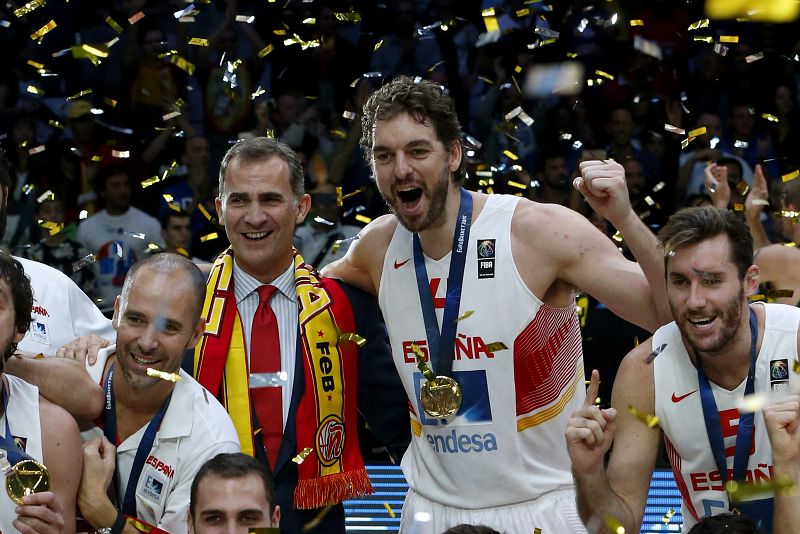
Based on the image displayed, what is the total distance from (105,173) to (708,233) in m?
4.82

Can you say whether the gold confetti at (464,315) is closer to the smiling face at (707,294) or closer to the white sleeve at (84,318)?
the smiling face at (707,294)

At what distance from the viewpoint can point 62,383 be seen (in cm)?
401

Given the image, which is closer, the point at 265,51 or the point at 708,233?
the point at 708,233

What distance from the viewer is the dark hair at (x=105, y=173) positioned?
25.7 ft

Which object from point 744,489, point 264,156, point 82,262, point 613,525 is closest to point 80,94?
point 82,262

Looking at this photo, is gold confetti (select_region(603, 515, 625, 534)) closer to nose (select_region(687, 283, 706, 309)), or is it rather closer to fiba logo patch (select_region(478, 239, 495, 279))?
nose (select_region(687, 283, 706, 309))

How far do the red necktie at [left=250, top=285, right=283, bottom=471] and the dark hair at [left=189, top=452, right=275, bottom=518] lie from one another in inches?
20.4

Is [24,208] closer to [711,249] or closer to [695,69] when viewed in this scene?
[695,69]

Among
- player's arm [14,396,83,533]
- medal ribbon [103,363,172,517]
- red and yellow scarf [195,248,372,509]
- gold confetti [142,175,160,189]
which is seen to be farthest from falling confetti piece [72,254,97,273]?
player's arm [14,396,83,533]

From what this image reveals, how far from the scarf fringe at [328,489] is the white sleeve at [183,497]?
43 centimetres

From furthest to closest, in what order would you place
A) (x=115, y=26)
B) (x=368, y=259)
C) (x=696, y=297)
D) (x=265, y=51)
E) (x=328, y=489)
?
(x=115, y=26)
(x=265, y=51)
(x=368, y=259)
(x=328, y=489)
(x=696, y=297)

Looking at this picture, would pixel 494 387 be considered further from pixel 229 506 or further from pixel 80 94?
pixel 80 94

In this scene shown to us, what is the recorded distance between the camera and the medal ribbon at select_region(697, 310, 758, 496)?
3922mm

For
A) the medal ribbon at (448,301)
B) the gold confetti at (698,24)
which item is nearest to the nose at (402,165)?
the medal ribbon at (448,301)
